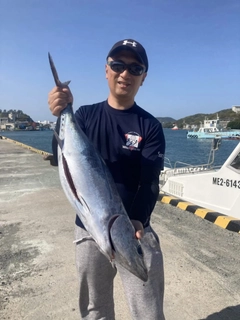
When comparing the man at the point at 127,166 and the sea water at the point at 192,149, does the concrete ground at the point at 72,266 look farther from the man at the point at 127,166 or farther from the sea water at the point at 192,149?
the sea water at the point at 192,149

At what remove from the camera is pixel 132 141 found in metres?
1.99

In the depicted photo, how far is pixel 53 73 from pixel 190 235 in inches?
156

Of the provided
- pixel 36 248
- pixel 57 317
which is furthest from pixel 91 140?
pixel 36 248

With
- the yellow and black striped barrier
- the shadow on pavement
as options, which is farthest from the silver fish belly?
the yellow and black striped barrier

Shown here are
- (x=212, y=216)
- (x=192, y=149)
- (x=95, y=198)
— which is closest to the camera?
(x=95, y=198)

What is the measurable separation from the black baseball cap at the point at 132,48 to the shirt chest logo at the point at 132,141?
0.49 meters

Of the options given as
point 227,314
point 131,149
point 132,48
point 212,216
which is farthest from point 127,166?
point 212,216

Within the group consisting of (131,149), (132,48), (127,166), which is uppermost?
(132,48)

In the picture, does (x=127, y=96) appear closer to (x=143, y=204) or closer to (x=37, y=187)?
(x=143, y=204)

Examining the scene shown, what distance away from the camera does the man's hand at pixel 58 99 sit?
1.94 m

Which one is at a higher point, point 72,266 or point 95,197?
point 95,197

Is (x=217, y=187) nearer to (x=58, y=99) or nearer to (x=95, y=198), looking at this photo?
(x=58, y=99)

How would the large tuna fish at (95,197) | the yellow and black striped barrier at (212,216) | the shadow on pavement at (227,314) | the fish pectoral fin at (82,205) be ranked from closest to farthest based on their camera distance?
the large tuna fish at (95,197)
the fish pectoral fin at (82,205)
the shadow on pavement at (227,314)
the yellow and black striped barrier at (212,216)

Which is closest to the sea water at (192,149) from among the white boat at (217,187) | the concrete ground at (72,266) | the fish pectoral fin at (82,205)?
the white boat at (217,187)
